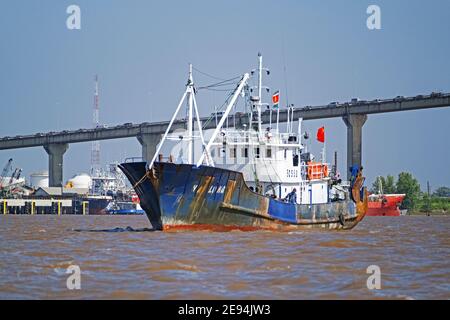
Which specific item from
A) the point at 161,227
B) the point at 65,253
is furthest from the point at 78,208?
the point at 65,253

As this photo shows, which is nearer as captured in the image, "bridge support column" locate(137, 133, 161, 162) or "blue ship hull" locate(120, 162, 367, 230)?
"blue ship hull" locate(120, 162, 367, 230)

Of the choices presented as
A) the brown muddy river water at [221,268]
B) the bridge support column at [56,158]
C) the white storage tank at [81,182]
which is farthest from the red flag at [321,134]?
the white storage tank at [81,182]

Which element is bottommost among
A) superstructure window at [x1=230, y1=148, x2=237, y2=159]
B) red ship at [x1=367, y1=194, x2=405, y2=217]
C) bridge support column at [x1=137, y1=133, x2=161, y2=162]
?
red ship at [x1=367, y1=194, x2=405, y2=217]

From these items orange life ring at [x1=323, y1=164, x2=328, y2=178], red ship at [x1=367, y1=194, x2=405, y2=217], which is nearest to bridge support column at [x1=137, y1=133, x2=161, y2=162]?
red ship at [x1=367, y1=194, x2=405, y2=217]

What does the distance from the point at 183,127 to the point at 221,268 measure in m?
119

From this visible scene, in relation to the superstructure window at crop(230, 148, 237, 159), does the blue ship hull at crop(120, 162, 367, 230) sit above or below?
below

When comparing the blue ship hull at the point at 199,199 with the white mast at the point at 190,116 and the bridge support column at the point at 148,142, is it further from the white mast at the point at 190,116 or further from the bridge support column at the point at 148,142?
the bridge support column at the point at 148,142

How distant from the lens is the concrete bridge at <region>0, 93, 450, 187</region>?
440 feet

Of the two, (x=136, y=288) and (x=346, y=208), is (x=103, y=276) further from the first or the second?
(x=346, y=208)

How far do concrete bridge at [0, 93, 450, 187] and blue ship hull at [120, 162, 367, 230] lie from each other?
208 ft

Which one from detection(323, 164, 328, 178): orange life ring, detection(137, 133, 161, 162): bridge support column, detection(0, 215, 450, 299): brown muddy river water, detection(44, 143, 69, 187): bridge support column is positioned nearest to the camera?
detection(0, 215, 450, 299): brown muddy river water

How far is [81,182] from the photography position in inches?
7712

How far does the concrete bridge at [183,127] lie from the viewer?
134m

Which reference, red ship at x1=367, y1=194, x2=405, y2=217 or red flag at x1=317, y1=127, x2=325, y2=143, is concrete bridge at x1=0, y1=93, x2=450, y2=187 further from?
red flag at x1=317, y1=127, x2=325, y2=143
